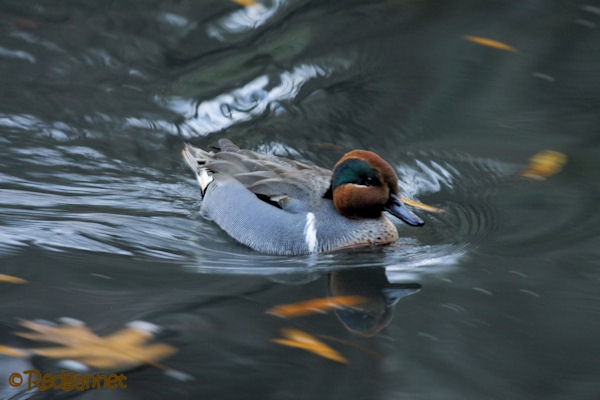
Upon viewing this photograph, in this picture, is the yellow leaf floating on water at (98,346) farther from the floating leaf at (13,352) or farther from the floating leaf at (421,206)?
the floating leaf at (421,206)

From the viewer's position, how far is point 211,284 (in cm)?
546

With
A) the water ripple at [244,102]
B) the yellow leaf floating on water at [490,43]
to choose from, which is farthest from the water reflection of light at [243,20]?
the yellow leaf floating on water at [490,43]

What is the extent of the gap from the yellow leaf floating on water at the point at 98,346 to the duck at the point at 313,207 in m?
2.12

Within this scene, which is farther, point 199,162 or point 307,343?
point 199,162

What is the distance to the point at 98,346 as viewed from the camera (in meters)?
4.39

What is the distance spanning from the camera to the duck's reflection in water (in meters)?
4.92

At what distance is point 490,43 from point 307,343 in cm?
577

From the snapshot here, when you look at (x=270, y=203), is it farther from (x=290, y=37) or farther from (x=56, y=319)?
(x=290, y=37)

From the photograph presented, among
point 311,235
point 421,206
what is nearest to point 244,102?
point 421,206

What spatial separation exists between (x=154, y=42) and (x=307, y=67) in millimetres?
1772

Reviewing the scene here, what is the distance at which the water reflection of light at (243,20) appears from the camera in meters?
10.2

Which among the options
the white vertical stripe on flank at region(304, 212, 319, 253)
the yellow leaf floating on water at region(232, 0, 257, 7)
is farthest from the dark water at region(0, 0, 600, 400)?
the white vertical stripe on flank at region(304, 212, 319, 253)

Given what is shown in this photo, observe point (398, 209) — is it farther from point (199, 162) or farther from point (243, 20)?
point (243, 20)

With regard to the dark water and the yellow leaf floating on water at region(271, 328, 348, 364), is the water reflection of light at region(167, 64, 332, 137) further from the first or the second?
the yellow leaf floating on water at region(271, 328, 348, 364)
